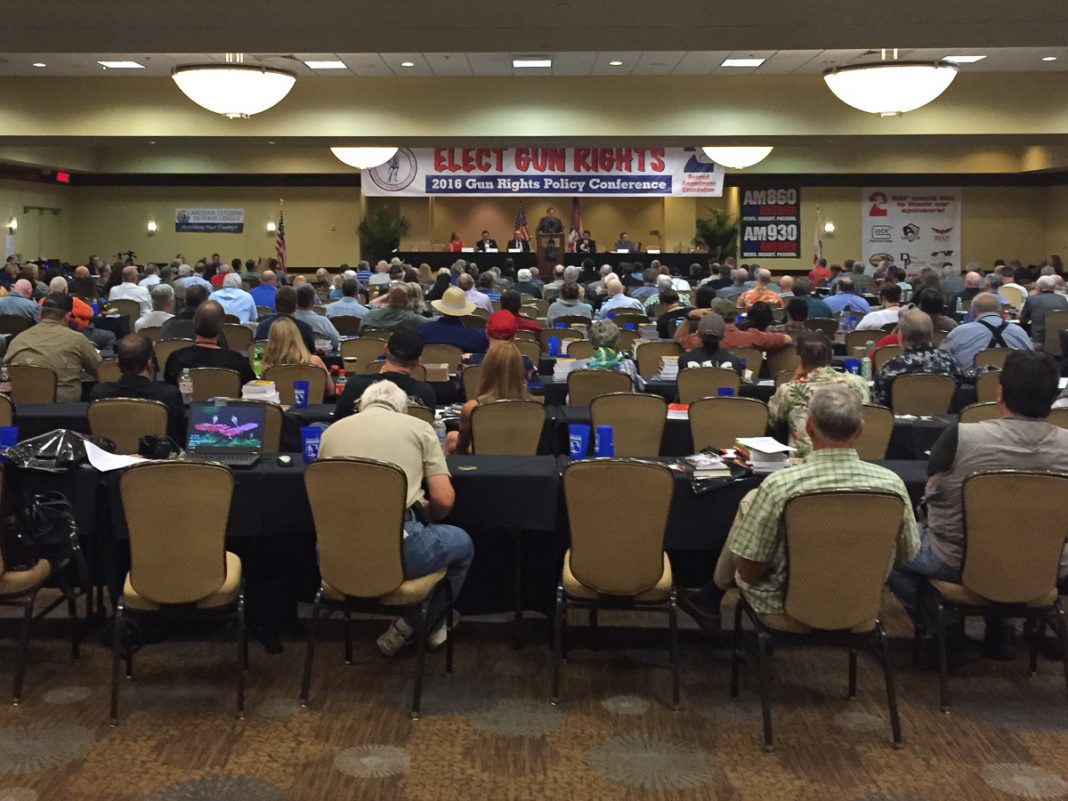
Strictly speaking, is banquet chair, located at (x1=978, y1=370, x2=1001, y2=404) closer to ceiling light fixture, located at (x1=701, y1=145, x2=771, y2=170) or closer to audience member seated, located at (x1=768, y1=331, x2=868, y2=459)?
audience member seated, located at (x1=768, y1=331, x2=868, y2=459)

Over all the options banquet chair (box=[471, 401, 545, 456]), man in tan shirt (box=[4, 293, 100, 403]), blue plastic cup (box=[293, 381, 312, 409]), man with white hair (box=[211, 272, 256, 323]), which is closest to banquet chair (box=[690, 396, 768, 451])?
banquet chair (box=[471, 401, 545, 456])

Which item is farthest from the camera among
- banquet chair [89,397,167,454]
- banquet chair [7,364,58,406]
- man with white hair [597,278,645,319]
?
man with white hair [597,278,645,319]

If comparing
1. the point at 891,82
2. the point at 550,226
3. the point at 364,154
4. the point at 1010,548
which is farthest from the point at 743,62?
the point at 550,226

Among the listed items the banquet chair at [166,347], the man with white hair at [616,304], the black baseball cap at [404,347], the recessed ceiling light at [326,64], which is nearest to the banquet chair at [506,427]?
Answer: the black baseball cap at [404,347]

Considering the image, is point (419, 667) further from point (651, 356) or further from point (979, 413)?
point (651, 356)

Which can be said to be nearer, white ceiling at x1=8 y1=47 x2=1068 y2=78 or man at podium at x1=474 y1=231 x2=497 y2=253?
white ceiling at x1=8 y1=47 x2=1068 y2=78

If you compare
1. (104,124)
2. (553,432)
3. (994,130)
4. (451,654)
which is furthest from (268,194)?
(451,654)

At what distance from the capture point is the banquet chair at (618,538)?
3910 mm

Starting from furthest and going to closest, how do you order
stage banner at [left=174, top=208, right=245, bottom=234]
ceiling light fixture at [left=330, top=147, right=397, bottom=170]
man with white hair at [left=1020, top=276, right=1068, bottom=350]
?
stage banner at [left=174, top=208, right=245, bottom=234] → ceiling light fixture at [left=330, top=147, right=397, bottom=170] → man with white hair at [left=1020, top=276, right=1068, bottom=350]

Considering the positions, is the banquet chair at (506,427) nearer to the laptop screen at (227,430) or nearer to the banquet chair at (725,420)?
the banquet chair at (725,420)

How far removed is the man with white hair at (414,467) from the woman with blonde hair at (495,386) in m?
1.18

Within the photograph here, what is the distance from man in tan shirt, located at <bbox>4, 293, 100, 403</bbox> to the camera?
7395 millimetres

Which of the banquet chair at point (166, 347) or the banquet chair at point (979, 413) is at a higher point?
the banquet chair at point (166, 347)

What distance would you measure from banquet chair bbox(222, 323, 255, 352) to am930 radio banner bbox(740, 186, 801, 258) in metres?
17.0
